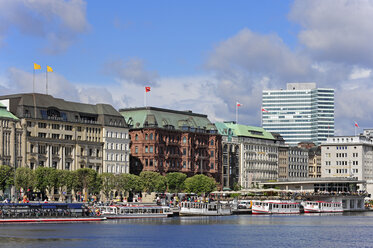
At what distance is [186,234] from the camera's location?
134 metres

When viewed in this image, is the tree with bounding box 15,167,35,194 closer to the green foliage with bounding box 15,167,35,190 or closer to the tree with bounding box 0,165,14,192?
the green foliage with bounding box 15,167,35,190

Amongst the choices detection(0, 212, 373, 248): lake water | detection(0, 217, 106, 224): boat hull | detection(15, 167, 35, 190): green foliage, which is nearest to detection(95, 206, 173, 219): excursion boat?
detection(0, 217, 106, 224): boat hull

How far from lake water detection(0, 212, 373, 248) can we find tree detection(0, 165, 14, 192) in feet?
128

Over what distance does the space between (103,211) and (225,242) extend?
57046 millimetres

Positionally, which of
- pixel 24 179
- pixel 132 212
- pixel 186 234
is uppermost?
pixel 24 179

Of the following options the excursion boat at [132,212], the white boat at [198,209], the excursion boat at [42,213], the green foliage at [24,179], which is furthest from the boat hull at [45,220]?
the green foliage at [24,179]

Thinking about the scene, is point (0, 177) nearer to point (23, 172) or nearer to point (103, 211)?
point (23, 172)

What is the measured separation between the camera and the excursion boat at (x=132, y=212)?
573 feet

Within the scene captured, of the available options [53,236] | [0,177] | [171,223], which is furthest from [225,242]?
[0,177]

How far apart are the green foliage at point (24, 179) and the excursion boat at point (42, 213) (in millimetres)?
35829

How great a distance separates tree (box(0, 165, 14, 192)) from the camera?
195750 mm

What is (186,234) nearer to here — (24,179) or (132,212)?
(132,212)

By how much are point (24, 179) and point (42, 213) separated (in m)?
41.3

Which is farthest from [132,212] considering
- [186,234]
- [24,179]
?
[186,234]
